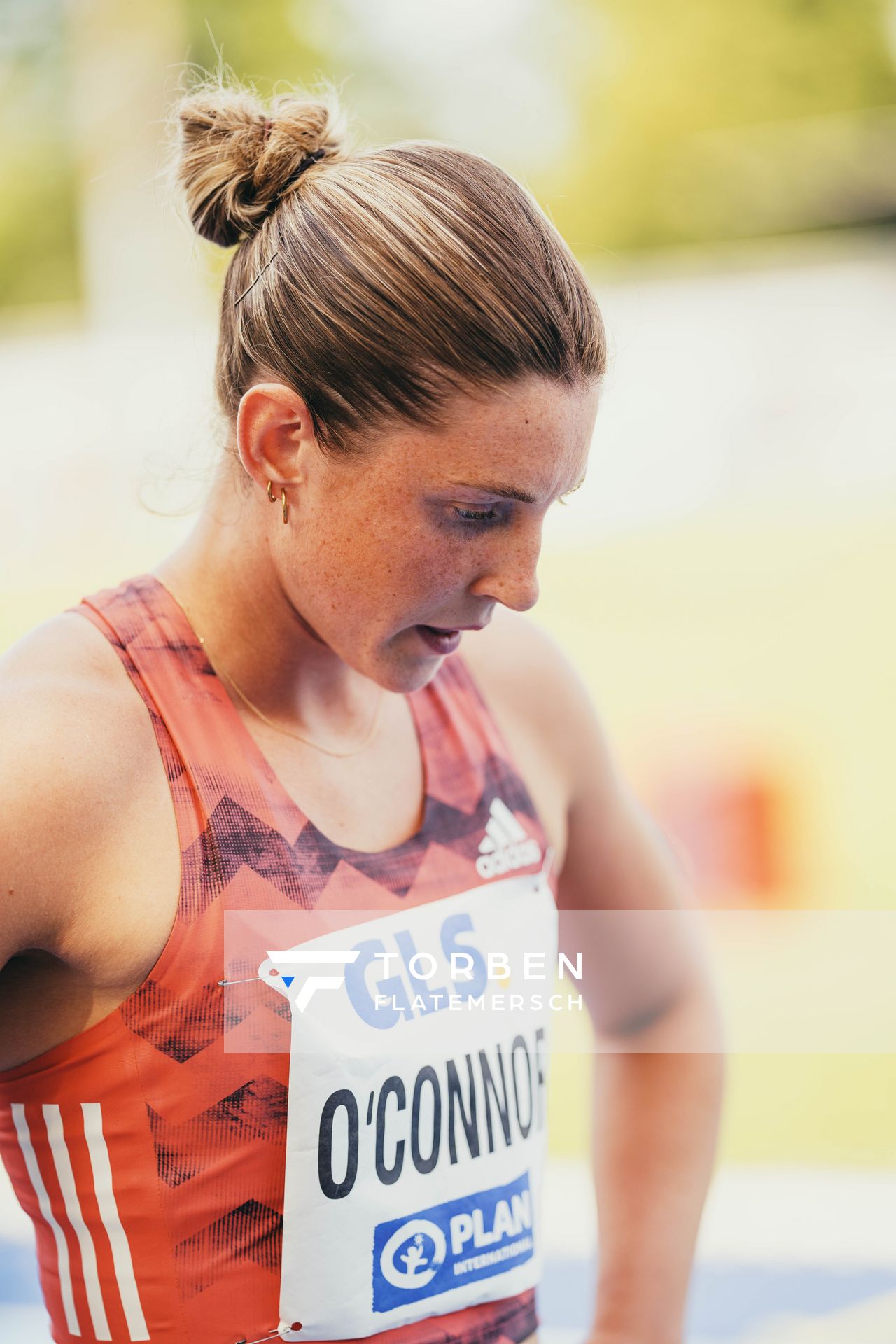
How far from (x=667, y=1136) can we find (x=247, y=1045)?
0.59 metres

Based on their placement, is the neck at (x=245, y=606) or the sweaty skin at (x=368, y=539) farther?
the neck at (x=245, y=606)

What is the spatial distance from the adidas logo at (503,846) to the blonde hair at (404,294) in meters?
0.37

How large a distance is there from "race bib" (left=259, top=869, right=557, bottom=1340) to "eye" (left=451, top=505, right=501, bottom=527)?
0.32 meters

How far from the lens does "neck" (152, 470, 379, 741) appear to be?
3.59ft

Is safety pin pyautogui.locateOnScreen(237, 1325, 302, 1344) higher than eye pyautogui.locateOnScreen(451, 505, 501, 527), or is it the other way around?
eye pyautogui.locateOnScreen(451, 505, 501, 527)

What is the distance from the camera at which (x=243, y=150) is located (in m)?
1.12

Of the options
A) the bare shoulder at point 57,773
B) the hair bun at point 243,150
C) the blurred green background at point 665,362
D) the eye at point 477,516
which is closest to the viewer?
the bare shoulder at point 57,773

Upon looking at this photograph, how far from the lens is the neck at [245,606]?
43.1 inches

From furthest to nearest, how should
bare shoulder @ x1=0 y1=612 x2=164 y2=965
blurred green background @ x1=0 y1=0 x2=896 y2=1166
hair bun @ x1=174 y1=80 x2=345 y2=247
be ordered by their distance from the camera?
blurred green background @ x1=0 y1=0 x2=896 y2=1166
hair bun @ x1=174 y1=80 x2=345 y2=247
bare shoulder @ x1=0 y1=612 x2=164 y2=965

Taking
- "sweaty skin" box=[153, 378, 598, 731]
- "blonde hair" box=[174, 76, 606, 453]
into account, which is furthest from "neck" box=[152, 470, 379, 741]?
"blonde hair" box=[174, 76, 606, 453]

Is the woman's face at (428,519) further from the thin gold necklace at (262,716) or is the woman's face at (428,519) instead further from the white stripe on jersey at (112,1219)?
the white stripe on jersey at (112,1219)

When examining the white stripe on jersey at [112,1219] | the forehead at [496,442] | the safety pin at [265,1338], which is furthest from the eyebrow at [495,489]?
the safety pin at [265,1338]

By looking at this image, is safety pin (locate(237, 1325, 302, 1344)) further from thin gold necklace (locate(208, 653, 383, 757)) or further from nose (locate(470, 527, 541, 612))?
nose (locate(470, 527, 541, 612))

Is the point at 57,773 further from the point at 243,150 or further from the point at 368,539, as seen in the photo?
the point at 243,150
